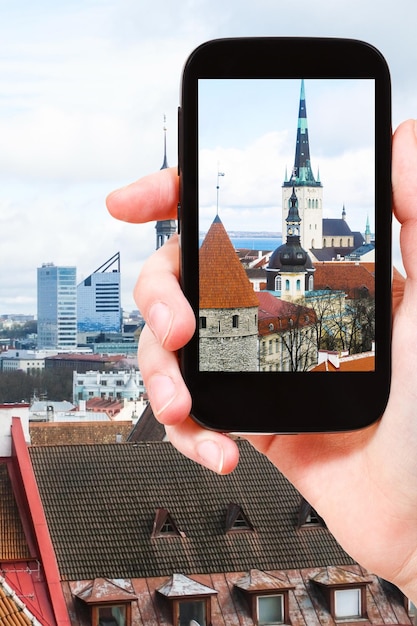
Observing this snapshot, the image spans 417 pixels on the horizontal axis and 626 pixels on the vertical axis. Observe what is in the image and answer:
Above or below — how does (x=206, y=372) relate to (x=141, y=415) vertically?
above

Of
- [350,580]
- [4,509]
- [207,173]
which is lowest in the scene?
[350,580]

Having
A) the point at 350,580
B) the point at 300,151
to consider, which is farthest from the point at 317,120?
the point at 350,580

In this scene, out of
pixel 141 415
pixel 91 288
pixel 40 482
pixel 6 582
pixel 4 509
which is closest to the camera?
pixel 6 582

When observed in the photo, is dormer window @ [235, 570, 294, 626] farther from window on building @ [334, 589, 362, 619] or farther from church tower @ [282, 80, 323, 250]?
church tower @ [282, 80, 323, 250]

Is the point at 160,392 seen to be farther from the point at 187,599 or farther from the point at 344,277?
the point at 187,599

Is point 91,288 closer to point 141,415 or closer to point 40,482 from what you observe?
point 141,415

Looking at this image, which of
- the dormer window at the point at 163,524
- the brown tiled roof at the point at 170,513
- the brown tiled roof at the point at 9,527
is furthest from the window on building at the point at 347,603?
the brown tiled roof at the point at 9,527

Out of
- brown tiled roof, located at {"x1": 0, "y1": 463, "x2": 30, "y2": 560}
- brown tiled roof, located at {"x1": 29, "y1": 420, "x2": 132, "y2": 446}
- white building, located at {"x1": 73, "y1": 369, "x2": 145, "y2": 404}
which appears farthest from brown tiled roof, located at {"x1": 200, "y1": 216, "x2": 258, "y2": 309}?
white building, located at {"x1": 73, "y1": 369, "x2": 145, "y2": 404}
